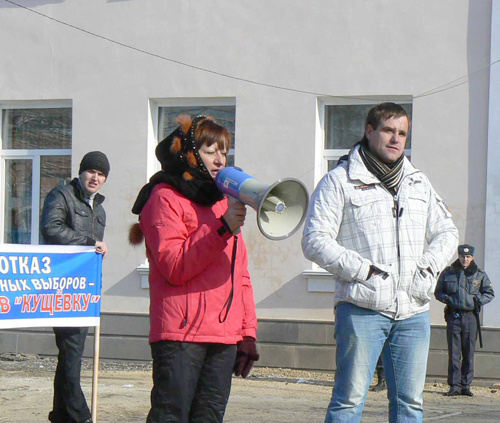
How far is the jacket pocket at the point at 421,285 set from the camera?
202 inches

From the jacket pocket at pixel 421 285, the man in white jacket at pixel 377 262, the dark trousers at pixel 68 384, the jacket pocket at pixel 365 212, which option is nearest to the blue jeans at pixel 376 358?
the man in white jacket at pixel 377 262

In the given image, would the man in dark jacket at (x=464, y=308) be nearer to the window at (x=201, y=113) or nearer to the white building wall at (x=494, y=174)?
the white building wall at (x=494, y=174)

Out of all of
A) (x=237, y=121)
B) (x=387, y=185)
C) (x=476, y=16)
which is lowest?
(x=387, y=185)

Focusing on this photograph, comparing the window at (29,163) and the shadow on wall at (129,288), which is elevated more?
the window at (29,163)

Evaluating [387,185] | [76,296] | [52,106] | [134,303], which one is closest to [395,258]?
[387,185]

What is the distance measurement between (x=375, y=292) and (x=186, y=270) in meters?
1.00

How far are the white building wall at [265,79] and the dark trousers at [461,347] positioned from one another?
909 millimetres

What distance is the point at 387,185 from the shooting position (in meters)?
5.27

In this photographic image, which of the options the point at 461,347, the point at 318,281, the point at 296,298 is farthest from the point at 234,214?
the point at 296,298

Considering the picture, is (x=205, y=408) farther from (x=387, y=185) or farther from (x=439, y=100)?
(x=439, y=100)

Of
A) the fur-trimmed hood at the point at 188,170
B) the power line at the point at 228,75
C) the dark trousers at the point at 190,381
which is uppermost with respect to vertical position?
the power line at the point at 228,75

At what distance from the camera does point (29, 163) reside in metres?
14.6

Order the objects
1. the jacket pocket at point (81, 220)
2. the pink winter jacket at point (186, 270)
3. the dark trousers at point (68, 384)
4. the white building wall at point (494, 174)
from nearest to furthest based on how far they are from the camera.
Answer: the pink winter jacket at point (186, 270) → the dark trousers at point (68, 384) → the jacket pocket at point (81, 220) → the white building wall at point (494, 174)

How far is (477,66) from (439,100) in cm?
59
